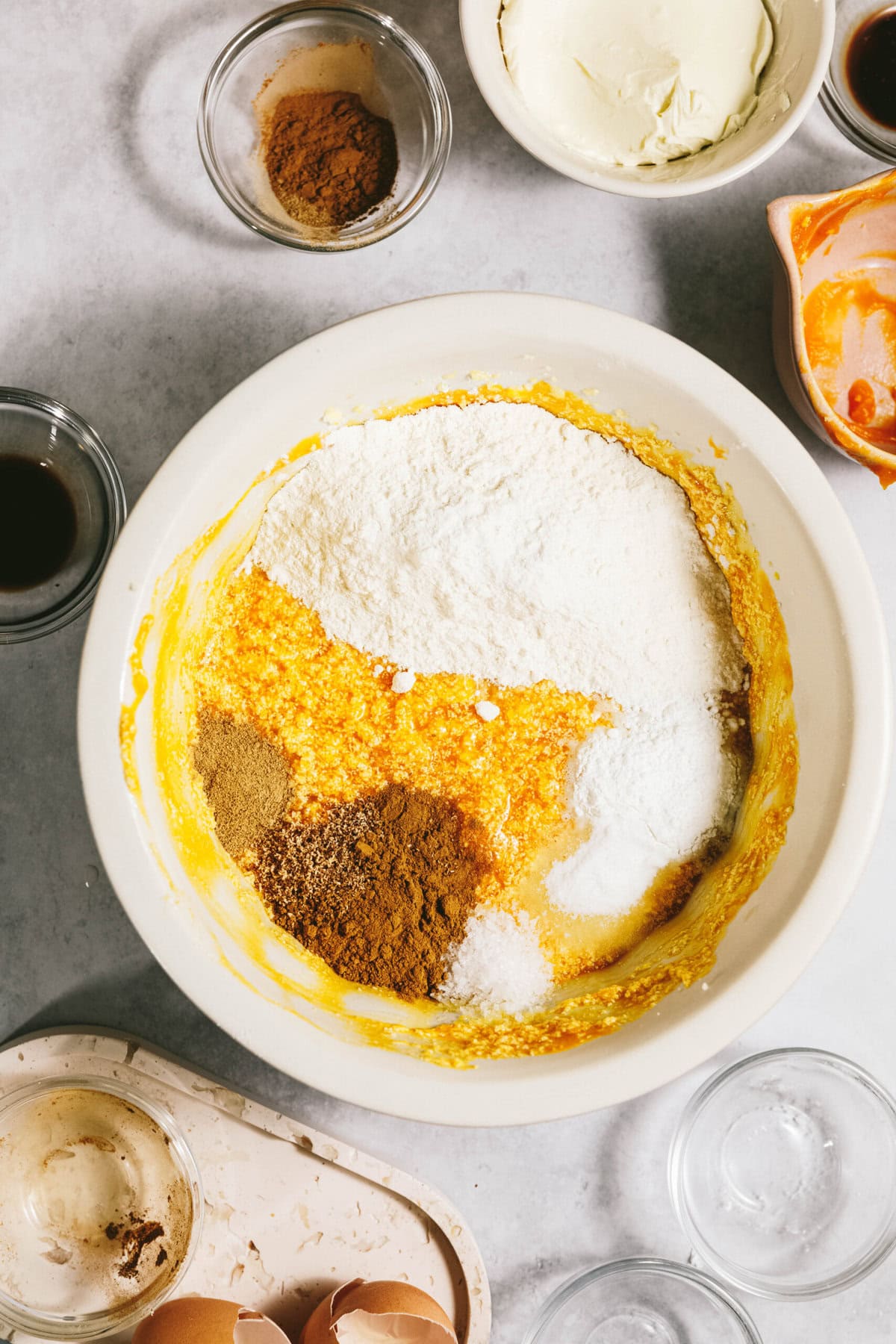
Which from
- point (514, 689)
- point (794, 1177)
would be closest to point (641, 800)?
point (514, 689)

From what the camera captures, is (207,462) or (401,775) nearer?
(207,462)

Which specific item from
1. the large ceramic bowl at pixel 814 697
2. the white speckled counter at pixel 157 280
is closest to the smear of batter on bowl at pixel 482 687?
the large ceramic bowl at pixel 814 697

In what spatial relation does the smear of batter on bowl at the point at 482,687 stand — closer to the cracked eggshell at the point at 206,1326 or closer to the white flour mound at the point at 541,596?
the white flour mound at the point at 541,596

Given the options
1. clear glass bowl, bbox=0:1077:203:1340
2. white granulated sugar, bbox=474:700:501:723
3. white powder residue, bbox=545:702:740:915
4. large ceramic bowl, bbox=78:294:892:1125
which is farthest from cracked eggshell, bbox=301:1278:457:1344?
white granulated sugar, bbox=474:700:501:723

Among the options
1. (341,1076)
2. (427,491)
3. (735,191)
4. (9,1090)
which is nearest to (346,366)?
(427,491)

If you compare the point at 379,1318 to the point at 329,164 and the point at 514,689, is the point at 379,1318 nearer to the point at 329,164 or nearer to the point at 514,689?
the point at 514,689

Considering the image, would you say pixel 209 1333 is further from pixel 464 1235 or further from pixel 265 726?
pixel 265 726
